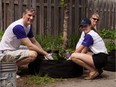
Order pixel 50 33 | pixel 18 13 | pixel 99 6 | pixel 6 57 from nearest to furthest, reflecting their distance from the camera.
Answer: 1. pixel 6 57
2. pixel 18 13
3. pixel 50 33
4. pixel 99 6

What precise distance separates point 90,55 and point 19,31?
1.36 m

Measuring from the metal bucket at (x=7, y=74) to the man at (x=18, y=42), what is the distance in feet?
4.40

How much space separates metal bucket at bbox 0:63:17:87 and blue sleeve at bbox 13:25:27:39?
1.40 m

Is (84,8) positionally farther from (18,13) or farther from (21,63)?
(21,63)

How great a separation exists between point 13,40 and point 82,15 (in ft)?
20.5

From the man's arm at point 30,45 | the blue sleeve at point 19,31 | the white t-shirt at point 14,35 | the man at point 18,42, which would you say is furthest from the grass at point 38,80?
the blue sleeve at point 19,31

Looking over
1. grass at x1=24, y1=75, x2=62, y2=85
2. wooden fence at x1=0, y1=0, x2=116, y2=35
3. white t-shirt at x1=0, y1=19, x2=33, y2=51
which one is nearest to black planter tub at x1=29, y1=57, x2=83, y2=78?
grass at x1=24, y1=75, x2=62, y2=85

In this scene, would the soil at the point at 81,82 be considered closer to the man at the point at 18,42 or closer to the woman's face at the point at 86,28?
the man at the point at 18,42

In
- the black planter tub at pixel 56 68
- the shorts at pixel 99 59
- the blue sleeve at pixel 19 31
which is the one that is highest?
the blue sleeve at pixel 19 31

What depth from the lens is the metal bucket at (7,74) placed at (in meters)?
5.50

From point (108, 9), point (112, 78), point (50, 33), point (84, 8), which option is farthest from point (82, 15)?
point (112, 78)

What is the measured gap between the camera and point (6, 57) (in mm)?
A: 6965

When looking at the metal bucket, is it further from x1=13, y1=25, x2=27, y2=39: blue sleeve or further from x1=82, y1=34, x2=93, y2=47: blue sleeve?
x1=82, y1=34, x2=93, y2=47: blue sleeve

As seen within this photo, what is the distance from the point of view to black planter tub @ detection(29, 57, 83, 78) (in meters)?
7.15
